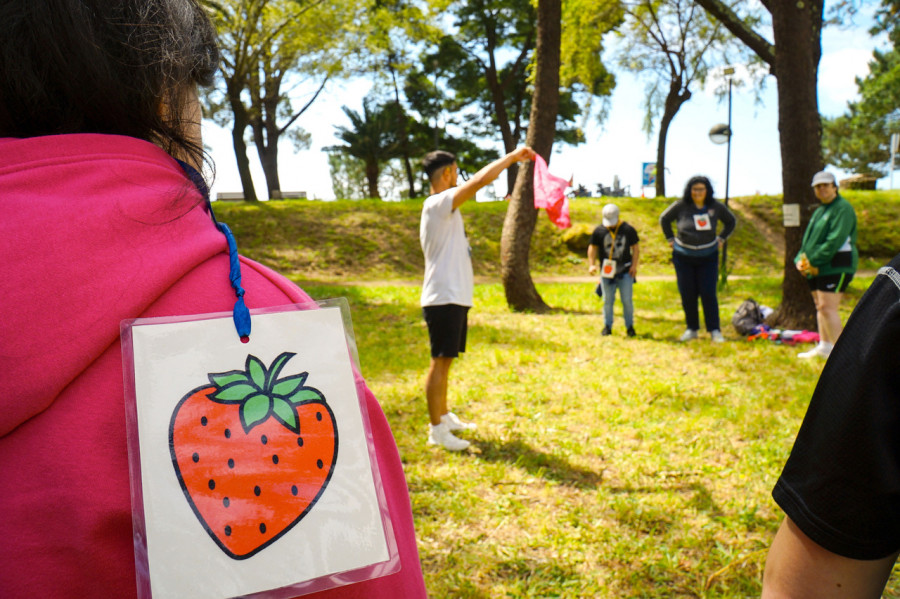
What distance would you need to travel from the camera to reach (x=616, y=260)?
323 inches

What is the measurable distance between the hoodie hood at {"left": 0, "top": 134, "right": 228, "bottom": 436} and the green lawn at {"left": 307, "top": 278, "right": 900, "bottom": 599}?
251 centimetres

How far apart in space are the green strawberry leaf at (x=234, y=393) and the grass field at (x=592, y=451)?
242 cm

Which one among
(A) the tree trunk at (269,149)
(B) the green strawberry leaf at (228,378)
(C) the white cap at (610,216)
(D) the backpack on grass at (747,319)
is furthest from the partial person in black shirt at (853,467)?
(A) the tree trunk at (269,149)

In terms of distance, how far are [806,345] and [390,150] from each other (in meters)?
23.8

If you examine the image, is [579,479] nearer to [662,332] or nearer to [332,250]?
[662,332]

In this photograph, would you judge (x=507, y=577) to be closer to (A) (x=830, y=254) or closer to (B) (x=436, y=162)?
(B) (x=436, y=162)

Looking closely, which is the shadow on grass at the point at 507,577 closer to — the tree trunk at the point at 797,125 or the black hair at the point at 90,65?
the black hair at the point at 90,65

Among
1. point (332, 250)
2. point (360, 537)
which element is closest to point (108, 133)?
point (360, 537)

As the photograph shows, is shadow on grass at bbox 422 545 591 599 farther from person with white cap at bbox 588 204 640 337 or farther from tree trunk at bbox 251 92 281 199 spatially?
tree trunk at bbox 251 92 281 199

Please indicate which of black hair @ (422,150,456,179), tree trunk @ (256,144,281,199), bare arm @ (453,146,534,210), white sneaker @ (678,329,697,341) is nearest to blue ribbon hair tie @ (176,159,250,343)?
bare arm @ (453,146,534,210)

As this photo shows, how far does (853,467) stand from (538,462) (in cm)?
345

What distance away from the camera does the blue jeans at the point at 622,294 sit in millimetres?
8117

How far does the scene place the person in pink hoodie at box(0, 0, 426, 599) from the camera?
607 millimetres

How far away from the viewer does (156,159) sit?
800mm
